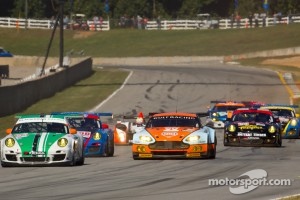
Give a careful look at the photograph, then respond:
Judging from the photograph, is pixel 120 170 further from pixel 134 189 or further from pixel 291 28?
pixel 291 28

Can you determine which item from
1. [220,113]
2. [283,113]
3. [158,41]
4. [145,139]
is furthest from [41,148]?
[158,41]

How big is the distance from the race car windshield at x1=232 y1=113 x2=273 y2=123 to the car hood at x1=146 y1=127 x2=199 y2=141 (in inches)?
219

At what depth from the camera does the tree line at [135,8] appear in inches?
4510

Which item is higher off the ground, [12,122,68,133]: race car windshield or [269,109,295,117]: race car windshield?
[12,122,68,133]: race car windshield

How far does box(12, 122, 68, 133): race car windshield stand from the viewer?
22859 millimetres

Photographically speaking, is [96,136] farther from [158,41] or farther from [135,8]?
[135,8]

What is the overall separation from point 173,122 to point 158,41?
235 ft

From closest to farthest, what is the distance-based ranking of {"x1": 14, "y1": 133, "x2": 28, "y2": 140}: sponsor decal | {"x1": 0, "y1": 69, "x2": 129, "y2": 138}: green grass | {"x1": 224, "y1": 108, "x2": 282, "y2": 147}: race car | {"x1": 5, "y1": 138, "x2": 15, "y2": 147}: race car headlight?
{"x1": 5, "y1": 138, "x2": 15, "y2": 147}: race car headlight
{"x1": 14, "y1": 133, "x2": 28, "y2": 140}: sponsor decal
{"x1": 224, "y1": 108, "x2": 282, "y2": 147}: race car
{"x1": 0, "y1": 69, "x2": 129, "y2": 138}: green grass

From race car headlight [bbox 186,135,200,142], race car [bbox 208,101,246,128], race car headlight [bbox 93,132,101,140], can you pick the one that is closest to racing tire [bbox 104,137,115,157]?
race car headlight [bbox 93,132,101,140]

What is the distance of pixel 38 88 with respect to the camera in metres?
48.1

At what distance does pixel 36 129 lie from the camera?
23.2 metres

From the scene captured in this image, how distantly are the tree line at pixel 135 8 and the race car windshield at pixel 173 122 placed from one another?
85.7 meters

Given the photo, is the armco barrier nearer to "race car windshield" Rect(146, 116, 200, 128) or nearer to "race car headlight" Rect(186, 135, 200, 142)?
"race car windshield" Rect(146, 116, 200, 128)

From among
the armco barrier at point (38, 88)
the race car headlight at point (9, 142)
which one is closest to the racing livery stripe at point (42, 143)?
the race car headlight at point (9, 142)
